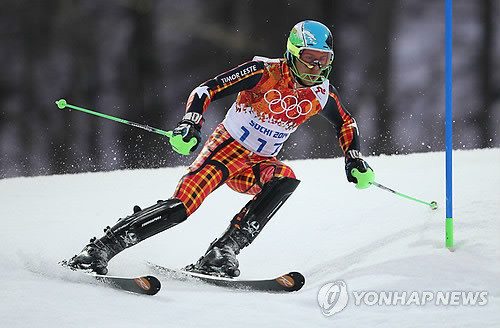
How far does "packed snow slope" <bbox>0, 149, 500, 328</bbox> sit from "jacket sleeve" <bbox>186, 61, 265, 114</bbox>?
806mm

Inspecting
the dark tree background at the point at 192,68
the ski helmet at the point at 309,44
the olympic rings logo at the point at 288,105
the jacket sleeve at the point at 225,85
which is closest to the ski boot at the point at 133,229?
the jacket sleeve at the point at 225,85

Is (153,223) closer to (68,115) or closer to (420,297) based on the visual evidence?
(420,297)

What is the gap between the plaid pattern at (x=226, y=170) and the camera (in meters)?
3.10

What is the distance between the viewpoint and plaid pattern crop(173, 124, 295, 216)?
3.10 metres

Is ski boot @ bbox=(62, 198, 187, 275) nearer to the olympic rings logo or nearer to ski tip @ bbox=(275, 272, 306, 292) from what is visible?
ski tip @ bbox=(275, 272, 306, 292)

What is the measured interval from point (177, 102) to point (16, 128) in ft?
4.76

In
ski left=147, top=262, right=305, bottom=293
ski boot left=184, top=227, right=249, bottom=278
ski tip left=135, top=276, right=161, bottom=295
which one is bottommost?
ski tip left=135, top=276, right=161, bottom=295

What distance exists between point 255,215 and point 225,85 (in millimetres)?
619

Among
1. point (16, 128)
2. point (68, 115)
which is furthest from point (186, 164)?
point (16, 128)

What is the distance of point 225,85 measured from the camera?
307 cm

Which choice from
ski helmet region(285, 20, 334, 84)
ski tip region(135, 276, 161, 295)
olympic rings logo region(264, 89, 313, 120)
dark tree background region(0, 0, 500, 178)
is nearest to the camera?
ski tip region(135, 276, 161, 295)

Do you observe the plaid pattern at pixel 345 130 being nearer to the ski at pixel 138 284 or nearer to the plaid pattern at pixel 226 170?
the plaid pattern at pixel 226 170

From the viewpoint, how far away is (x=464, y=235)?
10.9ft

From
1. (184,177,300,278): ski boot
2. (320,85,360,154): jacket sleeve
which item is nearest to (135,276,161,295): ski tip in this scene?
(184,177,300,278): ski boot
